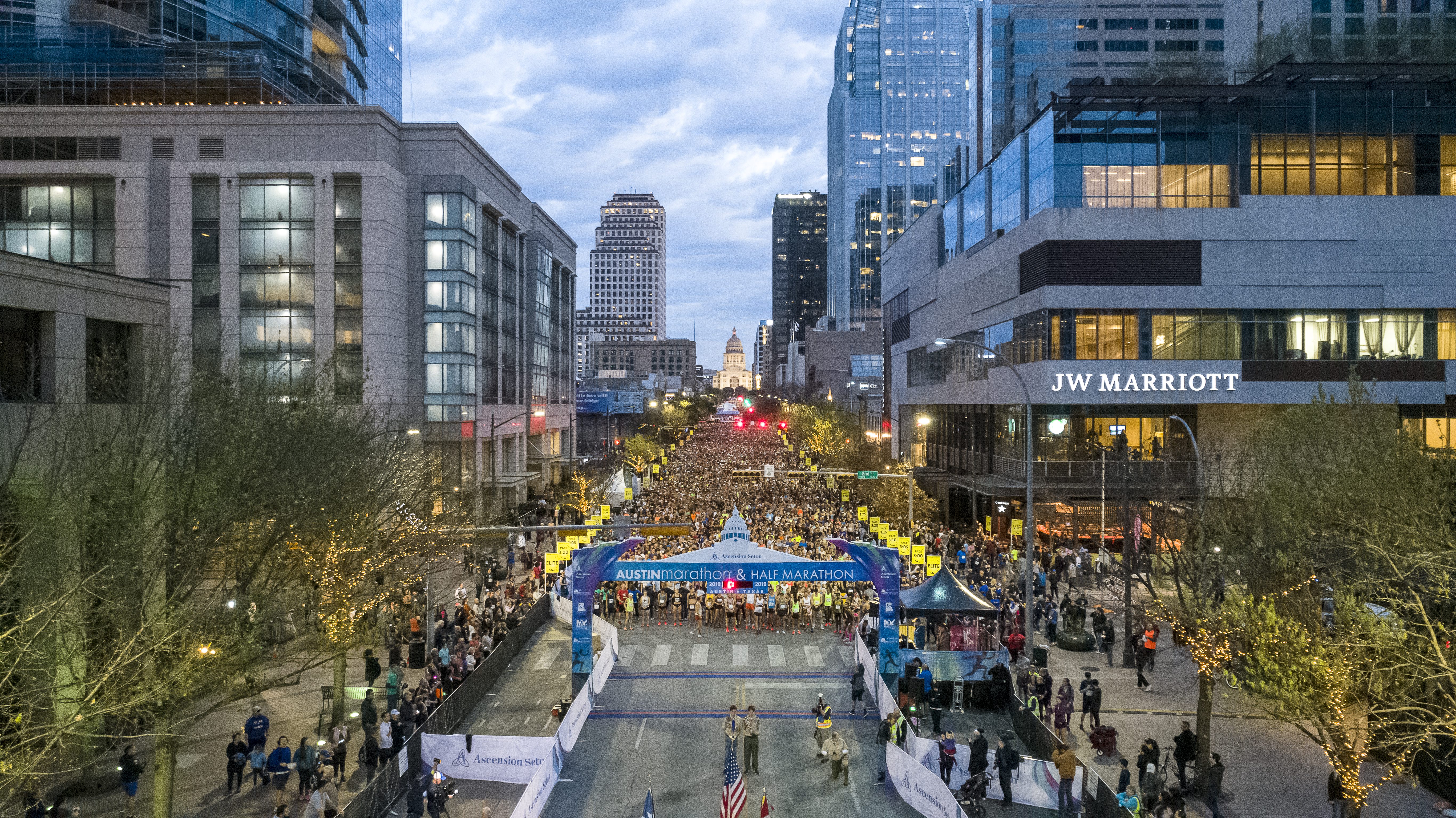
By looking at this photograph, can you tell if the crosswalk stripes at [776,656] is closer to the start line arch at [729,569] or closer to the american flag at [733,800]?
the start line arch at [729,569]

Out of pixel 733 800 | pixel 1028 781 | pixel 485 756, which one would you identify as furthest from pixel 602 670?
pixel 1028 781

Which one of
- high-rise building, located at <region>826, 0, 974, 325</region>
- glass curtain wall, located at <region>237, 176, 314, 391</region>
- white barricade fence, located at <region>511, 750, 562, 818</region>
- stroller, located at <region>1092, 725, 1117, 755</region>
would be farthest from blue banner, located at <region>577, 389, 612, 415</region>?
high-rise building, located at <region>826, 0, 974, 325</region>

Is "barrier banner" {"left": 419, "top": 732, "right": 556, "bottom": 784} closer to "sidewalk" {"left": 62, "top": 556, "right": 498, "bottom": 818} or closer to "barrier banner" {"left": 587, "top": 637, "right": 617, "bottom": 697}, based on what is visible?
"sidewalk" {"left": 62, "top": 556, "right": 498, "bottom": 818}

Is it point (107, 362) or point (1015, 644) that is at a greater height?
point (107, 362)

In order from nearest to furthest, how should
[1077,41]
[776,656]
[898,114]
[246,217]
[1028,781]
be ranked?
1. [1028,781]
2. [776,656]
3. [246,217]
4. [1077,41]
5. [898,114]

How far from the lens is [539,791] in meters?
15.9

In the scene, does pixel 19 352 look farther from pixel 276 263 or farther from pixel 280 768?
pixel 276 263

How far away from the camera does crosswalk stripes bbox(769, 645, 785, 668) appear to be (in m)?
26.2

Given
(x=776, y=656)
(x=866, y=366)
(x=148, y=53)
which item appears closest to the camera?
(x=776, y=656)

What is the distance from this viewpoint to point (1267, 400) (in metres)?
43.6

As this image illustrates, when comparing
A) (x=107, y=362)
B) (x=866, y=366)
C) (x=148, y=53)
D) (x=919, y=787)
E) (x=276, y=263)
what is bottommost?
(x=919, y=787)

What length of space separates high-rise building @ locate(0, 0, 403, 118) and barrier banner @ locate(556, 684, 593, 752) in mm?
43048

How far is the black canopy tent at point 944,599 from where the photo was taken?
24.2m

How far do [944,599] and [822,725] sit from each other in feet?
23.7
